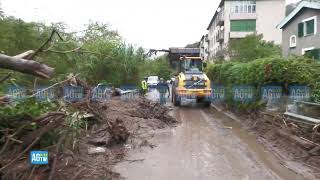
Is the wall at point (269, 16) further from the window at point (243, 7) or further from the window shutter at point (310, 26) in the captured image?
the window shutter at point (310, 26)

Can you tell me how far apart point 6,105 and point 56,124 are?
0.92 metres

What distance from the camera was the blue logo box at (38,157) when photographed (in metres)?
5.80

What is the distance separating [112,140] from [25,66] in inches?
234

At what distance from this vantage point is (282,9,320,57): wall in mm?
28219

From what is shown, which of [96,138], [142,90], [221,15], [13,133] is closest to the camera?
[13,133]

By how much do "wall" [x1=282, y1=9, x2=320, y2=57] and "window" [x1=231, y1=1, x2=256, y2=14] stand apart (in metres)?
26.7

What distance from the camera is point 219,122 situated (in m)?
15.7

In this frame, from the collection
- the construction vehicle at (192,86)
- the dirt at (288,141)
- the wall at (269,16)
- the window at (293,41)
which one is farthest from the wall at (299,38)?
the wall at (269,16)

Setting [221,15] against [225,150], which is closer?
[225,150]

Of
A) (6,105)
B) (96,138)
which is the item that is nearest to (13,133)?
(6,105)

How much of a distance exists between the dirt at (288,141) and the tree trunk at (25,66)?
17.6 ft

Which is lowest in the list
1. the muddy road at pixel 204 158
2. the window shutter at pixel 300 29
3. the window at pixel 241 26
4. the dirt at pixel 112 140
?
the muddy road at pixel 204 158

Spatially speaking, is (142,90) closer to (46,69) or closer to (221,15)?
(46,69)

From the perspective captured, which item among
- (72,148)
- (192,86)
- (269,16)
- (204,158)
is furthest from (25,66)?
(269,16)
